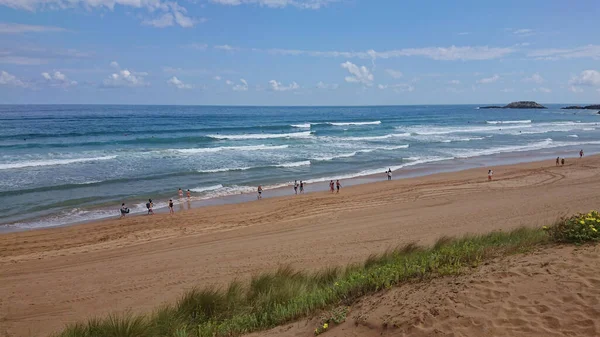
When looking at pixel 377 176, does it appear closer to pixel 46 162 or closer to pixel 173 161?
pixel 173 161

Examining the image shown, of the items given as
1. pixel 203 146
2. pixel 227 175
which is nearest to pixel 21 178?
pixel 227 175

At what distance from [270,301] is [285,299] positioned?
260mm

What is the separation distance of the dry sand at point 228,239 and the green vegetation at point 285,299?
10.3 feet

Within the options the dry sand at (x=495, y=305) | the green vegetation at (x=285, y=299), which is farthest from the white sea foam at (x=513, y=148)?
the dry sand at (x=495, y=305)

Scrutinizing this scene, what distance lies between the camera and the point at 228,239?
51.9 feet

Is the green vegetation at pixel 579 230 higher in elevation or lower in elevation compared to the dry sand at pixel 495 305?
higher

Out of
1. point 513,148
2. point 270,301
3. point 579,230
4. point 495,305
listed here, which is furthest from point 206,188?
point 513,148

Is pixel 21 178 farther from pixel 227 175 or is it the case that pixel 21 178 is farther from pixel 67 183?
pixel 227 175

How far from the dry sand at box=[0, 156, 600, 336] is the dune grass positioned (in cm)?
309

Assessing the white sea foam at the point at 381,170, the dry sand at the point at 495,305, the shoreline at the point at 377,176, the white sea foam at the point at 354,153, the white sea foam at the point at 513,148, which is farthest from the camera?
the white sea foam at the point at 513,148

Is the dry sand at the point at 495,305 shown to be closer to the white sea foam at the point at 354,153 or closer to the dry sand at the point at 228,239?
the dry sand at the point at 228,239

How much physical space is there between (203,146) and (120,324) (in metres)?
40.5

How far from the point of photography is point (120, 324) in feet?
21.5

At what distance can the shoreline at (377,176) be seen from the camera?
21.3 meters
